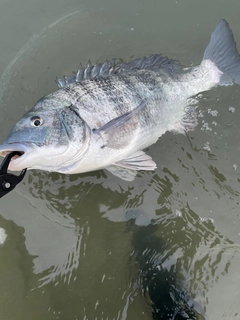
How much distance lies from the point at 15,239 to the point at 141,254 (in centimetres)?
110

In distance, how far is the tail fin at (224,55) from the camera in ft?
10.4

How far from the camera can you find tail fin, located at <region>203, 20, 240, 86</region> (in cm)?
316

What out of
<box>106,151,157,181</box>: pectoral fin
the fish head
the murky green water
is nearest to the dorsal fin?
the fish head

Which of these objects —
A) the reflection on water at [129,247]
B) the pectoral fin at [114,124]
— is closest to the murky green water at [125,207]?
the reflection on water at [129,247]

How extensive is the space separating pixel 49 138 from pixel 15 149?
26 cm

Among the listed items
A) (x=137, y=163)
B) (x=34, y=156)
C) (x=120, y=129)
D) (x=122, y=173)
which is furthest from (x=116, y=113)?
(x=34, y=156)

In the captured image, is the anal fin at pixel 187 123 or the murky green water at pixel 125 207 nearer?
the murky green water at pixel 125 207

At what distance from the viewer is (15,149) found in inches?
88.6

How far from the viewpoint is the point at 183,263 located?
2.92 m

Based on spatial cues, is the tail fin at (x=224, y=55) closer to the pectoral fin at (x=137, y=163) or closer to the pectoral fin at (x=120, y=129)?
the pectoral fin at (x=120, y=129)

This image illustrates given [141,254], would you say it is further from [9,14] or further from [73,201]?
[9,14]

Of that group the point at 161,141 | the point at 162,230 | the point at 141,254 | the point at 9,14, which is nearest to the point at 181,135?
the point at 161,141

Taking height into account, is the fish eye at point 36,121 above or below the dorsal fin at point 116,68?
below

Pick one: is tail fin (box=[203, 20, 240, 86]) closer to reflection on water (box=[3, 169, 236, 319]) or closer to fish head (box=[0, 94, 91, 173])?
reflection on water (box=[3, 169, 236, 319])
